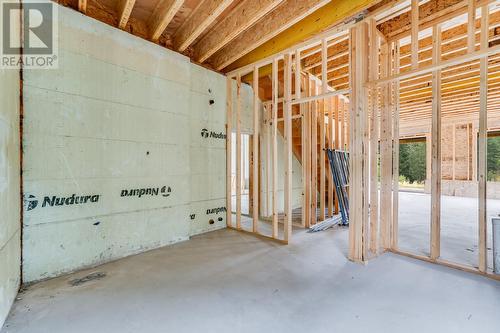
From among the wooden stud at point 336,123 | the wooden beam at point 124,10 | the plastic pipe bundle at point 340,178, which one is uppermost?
the wooden beam at point 124,10

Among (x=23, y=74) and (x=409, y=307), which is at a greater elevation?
(x=23, y=74)

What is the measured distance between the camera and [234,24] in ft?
10.7

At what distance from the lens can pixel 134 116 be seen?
3195 mm

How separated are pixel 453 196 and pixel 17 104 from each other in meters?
12.4

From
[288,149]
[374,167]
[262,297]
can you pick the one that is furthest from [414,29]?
[262,297]

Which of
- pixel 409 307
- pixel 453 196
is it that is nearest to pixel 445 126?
pixel 453 196

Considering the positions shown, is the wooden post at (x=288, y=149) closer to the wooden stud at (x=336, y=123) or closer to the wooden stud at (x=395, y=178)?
the wooden stud at (x=395, y=178)

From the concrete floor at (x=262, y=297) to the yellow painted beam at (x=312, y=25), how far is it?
299cm

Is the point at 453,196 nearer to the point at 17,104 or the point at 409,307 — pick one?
the point at 409,307

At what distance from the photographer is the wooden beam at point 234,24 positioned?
9.28 ft

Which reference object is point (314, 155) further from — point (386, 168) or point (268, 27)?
point (268, 27)

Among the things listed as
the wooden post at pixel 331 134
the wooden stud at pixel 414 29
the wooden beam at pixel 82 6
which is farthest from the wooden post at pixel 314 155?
the wooden beam at pixel 82 6

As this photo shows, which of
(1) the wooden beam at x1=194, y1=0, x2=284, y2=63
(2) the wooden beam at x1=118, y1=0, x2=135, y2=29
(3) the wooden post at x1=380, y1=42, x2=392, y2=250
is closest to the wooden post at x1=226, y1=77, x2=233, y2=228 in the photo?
(1) the wooden beam at x1=194, y1=0, x2=284, y2=63

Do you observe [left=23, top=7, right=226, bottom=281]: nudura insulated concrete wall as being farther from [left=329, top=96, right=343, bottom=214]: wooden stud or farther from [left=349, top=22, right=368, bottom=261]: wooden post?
[left=329, top=96, right=343, bottom=214]: wooden stud
